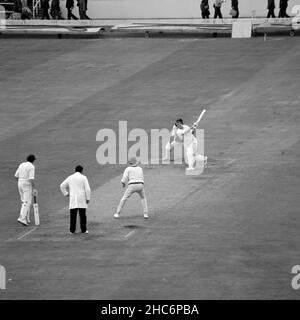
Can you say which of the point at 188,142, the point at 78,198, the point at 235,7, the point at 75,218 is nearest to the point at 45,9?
the point at 235,7

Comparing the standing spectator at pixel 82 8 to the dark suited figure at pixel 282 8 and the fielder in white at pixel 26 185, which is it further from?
the fielder in white at pixel 26 185

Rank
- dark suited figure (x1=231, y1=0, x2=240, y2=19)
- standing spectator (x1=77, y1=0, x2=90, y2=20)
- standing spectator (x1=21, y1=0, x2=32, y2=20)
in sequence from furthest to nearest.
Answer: standing spectator (x1=77, y1=0, x2=90, y2=20)
standing spectator (x1=21, y1=0, x2=32, y2=20)
dark suited figure (x1=231, y1=0, x2=240, y2=19)

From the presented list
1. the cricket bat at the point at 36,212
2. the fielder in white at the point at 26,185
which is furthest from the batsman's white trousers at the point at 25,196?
the cricket bat at the point at 36,212

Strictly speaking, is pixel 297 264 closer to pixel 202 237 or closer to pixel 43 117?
pixel 202 237

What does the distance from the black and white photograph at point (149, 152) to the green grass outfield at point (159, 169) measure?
7 cm

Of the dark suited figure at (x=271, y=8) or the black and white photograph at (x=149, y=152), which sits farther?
the dark suited figure at (x=271, y=8)

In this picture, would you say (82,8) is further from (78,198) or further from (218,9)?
(78,198)

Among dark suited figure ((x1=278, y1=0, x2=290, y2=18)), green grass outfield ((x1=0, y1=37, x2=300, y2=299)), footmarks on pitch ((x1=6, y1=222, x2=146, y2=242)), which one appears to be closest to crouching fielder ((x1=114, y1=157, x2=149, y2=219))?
green grass outfield ((x1=0, y1=37, x2=300, y2=299))

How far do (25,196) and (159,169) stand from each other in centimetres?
649

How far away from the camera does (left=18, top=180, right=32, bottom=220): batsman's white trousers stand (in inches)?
1166

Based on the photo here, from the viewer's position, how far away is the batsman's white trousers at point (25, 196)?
29609mm

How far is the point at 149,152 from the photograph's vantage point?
37812 millimetres

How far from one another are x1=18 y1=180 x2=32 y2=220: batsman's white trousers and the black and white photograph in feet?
0.10

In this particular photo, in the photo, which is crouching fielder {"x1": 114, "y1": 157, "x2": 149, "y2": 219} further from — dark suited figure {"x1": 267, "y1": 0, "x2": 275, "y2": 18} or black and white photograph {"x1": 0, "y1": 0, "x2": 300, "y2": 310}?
dark suited figure {"x1": 267, "y1": 0, "x2": 275, "y2": 18}
